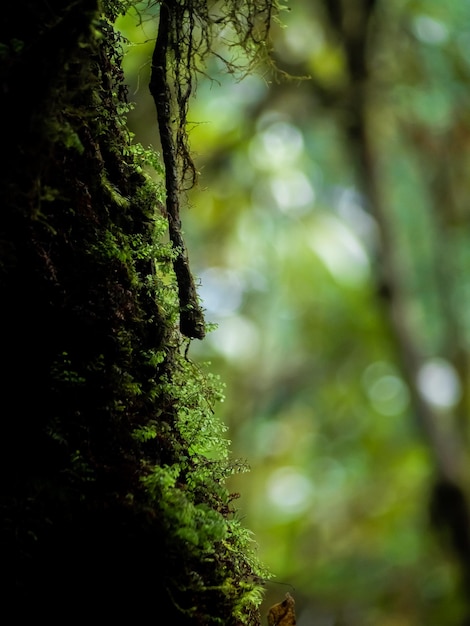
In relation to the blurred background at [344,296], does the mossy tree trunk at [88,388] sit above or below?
below

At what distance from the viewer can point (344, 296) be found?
559 centimetres

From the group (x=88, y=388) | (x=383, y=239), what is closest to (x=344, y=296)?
(x=383, y=239)

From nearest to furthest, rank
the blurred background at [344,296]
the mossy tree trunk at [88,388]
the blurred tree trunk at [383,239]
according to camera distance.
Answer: the mossy tree trunk at [88,388]
the blurred tree trunk at [383,239]
the blurred background at [344,296]

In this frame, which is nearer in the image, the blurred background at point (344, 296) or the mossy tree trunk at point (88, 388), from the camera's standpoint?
the mossy tree trunk at point (88, 388)

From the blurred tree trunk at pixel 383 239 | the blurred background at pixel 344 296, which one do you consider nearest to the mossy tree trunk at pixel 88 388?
the blurred background at pixel 344 296

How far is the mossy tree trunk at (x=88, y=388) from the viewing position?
69 centimetres

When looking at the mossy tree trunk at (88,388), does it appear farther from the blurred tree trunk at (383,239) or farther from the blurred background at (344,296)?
the blurred tree trunk at (383,239)

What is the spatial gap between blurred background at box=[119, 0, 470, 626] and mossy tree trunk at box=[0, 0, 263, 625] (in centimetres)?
268

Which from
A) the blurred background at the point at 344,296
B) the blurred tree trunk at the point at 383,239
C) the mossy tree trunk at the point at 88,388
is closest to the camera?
the mossy tree trunk at the point at 88,388

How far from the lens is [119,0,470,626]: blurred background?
4.29 meters

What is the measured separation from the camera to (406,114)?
17.4 ft

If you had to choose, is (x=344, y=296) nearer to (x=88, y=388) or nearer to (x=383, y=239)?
(x=383, y=239)

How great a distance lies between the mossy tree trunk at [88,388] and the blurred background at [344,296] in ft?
8.80

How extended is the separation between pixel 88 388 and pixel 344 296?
494 cm
